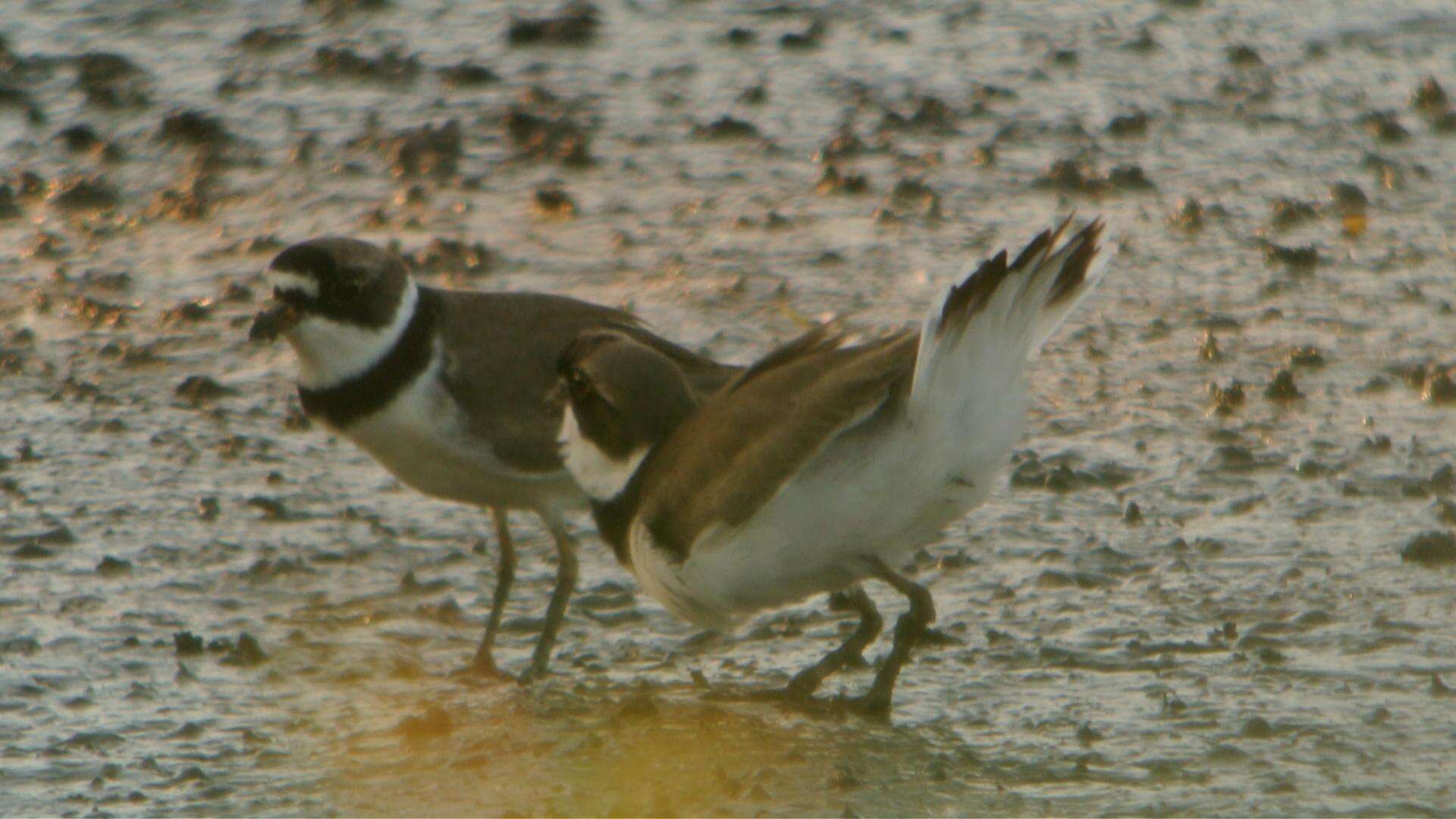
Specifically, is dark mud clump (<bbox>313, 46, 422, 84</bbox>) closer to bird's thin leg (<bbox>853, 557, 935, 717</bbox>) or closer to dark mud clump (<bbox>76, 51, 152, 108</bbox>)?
dark mud clump (<bbox>76, 51, 152, 108</bbox>)

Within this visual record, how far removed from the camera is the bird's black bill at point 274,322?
18.7ft

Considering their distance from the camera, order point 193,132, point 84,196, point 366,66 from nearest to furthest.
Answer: point 84,196
point 193,132
point 366,66

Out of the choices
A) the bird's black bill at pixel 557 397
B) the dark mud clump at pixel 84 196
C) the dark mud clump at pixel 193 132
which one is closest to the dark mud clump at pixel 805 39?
the dark mud clump at pixel 193 132

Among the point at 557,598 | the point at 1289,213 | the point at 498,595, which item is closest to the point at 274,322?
the point at 498,595

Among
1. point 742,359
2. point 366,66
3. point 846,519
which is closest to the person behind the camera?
point 846,519

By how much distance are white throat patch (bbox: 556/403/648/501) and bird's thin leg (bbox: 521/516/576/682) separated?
270 millimetres

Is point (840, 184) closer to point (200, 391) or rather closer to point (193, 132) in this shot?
point (193, 132)

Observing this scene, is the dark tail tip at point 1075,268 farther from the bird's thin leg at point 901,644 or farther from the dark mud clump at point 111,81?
the dark mud clump at point 111,81

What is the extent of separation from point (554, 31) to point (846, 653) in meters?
6.45

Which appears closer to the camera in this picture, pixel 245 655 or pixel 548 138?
pixel 245 655

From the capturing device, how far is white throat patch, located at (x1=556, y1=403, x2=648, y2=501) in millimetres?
5359

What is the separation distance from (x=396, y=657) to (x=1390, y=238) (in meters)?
4.57

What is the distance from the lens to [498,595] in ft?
18.7

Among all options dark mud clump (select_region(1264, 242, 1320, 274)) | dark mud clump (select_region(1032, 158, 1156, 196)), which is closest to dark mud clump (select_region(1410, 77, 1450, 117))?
dark mud clump (select_region(1032, 158, 1156, 196))
